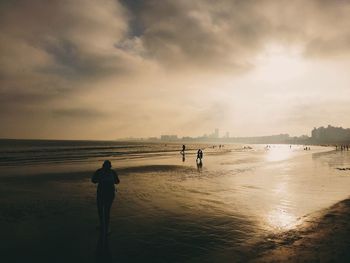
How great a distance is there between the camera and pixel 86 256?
8.33 metres

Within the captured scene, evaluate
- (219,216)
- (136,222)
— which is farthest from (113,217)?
(219,216)

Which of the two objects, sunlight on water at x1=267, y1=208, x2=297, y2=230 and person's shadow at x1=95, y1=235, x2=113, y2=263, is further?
sunlight on water at x1=267, y1=208, x2=297, y2=230

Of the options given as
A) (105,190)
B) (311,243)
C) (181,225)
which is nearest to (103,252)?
(105,190)

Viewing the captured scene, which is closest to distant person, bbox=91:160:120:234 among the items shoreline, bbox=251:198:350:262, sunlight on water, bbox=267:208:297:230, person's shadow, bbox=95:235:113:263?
person's shadow, bbox=95:235:113:263

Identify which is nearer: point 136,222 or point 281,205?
point 136,222

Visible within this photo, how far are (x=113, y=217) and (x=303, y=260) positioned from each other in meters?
7.70

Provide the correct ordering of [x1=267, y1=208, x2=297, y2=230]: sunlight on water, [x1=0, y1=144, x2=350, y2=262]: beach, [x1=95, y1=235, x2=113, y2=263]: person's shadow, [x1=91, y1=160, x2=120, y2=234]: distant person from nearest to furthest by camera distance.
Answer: [x1=95, y1=235, x2=113, y2=263]: person's shadow < [x1=0, y1=144, x2=350, y2=262]: beach < [x1=91, y1=160, x2=120, y2=234]: distant person < [x1=267, y1=208, x2=297, y2=230]: sunlight on water

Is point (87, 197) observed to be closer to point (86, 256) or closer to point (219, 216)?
point (219, 216)

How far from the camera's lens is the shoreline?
816cm

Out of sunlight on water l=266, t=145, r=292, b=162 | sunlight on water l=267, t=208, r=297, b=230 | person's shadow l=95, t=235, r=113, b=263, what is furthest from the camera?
sunlight on water l=266, t=145, r=292, b=162

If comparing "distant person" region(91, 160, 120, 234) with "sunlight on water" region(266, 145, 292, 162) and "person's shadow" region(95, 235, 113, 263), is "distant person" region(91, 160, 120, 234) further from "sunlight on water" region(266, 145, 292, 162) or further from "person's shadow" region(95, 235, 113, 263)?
"sunlight on water" region(266, 145, 292, 162)

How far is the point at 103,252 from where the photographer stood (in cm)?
866

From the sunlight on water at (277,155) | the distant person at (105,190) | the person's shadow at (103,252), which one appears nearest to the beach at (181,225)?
the person's shadow at (103,252)

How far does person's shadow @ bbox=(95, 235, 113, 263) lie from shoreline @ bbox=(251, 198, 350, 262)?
3.90 m
